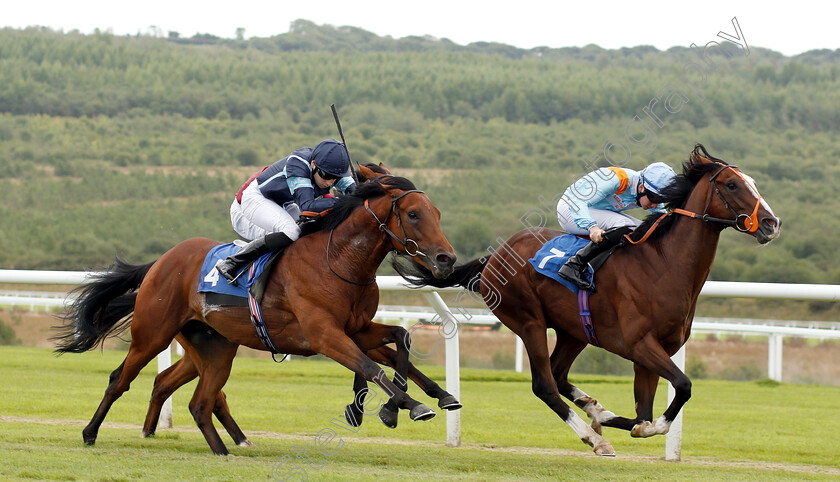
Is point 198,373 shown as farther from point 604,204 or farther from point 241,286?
point 604,204

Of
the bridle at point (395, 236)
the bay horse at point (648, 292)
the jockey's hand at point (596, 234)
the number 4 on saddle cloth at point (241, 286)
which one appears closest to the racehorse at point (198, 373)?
the number 4 on saddle cloth at point (241, 286)

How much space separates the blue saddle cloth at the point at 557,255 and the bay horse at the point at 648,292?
0.06 metres

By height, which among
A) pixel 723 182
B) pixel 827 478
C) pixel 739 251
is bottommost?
pixel 739 251

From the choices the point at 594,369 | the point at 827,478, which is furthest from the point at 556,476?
the point at 594,369

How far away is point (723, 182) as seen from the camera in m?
5.39

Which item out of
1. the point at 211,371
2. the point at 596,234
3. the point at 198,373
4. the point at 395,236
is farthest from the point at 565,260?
the point at 198,373

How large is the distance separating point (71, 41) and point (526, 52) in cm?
3979

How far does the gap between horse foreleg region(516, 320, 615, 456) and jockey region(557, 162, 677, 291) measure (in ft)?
1.54

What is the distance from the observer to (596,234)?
561 centimetres

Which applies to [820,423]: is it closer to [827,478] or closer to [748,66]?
[827,478]

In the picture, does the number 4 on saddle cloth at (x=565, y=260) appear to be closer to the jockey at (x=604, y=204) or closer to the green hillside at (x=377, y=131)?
the jockey at (x=604, y=204)

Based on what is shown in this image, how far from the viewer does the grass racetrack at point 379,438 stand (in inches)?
189

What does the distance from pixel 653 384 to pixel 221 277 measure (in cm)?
268

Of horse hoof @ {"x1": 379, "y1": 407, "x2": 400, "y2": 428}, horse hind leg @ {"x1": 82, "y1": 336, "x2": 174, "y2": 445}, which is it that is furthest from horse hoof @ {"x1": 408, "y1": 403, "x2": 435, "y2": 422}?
horse hind leg @ {"x1": 82, "y1": 336, "x2": 174, "y2": 445}
